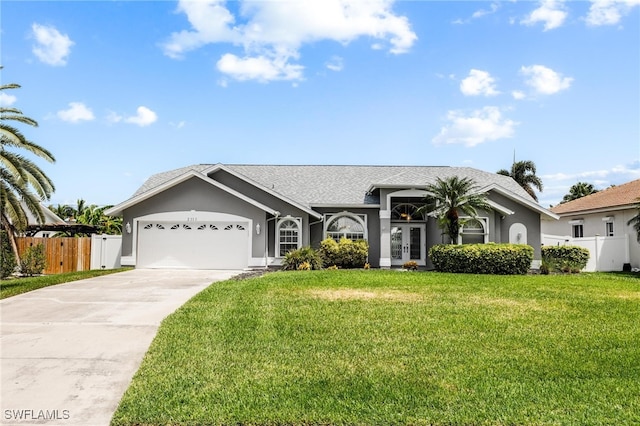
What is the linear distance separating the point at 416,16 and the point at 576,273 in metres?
14.2

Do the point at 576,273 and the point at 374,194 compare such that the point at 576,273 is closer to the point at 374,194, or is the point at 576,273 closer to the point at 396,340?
the point at 374,194

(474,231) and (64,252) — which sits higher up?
(474,231)

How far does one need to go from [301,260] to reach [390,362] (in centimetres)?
1379

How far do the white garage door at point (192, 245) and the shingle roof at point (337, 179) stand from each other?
8.73 feet

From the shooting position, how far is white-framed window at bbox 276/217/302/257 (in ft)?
72.3

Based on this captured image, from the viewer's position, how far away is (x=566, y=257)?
22.2m

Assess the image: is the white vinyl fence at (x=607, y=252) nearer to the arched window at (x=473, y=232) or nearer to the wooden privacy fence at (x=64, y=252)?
the arched window at (x=473, y=232)

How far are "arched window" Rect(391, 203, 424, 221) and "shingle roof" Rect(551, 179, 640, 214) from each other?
406 inches

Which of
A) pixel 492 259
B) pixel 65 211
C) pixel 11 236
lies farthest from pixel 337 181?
pixel 65 211

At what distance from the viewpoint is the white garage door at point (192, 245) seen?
2103cm

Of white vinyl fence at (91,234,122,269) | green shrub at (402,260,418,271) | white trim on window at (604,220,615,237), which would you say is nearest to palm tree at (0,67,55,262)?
white vinyl fence at (91,234,122,269)

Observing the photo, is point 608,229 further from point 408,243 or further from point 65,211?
point 65,211

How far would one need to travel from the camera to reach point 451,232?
20484 millimetres

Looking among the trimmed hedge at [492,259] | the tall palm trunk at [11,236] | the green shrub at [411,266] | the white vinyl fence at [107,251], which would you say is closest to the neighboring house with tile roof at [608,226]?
the trimmed hedge at [492,259]
